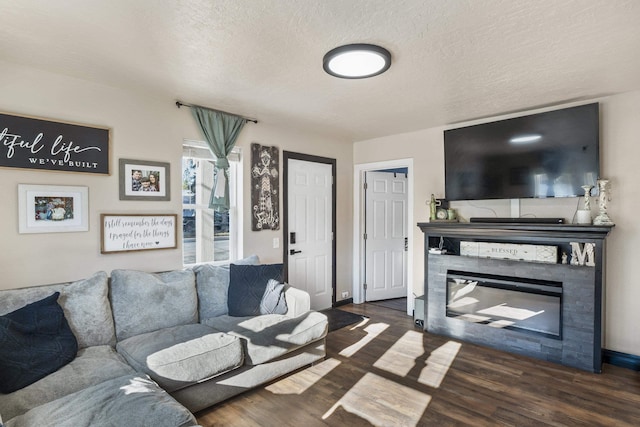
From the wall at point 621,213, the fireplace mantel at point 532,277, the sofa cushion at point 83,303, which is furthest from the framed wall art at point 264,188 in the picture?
the wall at point 621,213

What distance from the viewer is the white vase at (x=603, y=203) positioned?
297 centimetres

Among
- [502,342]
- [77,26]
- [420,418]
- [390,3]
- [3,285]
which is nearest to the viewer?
[390,3]

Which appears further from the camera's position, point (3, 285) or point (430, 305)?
point (430, 305)

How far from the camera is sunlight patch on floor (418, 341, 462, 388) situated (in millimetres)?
2791

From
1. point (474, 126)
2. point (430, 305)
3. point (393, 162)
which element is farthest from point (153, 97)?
point (430, 305)

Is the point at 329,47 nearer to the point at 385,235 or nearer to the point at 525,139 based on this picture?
the point at 525,139

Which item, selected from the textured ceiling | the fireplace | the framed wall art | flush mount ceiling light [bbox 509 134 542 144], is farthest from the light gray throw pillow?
flush mount ceiling light [bbox 509 134 542 144]

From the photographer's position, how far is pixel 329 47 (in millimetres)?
2207

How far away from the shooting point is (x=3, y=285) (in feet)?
8.04

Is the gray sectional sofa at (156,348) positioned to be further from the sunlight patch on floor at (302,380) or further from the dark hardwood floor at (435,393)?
the dark hardwood floor at (435,393)

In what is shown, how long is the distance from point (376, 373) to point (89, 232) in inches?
107

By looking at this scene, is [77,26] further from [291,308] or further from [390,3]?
[291,308]

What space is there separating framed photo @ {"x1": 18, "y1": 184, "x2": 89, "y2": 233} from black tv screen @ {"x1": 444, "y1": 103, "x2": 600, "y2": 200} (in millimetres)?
3727

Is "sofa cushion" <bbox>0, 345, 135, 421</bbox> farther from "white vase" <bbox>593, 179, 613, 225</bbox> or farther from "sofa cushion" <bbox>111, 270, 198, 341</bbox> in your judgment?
"white vase" <bbox>593, 179, 613, 225</bbox>
